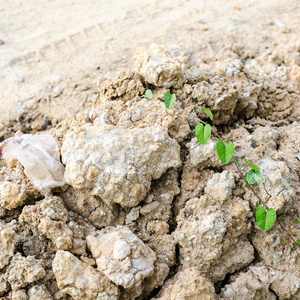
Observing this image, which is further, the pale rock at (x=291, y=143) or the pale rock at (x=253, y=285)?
the pale rock at (x=291, y=143)

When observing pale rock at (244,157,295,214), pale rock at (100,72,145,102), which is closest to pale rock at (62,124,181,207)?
pale rock at (100,72,145,102)

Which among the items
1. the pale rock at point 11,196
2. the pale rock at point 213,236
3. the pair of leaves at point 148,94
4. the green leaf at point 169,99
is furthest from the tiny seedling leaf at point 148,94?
the pale rock at point 11,196

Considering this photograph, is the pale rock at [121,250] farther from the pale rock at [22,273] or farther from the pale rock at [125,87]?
the pale rock at [125,87]

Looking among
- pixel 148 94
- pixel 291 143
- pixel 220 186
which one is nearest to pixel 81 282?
pixel 220 186

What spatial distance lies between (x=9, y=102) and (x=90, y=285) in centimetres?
249

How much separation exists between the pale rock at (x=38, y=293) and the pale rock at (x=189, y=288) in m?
0.60

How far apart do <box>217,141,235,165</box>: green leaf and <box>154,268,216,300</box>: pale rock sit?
659mm

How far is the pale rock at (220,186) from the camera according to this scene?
2.16m

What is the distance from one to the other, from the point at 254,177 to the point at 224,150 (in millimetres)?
259

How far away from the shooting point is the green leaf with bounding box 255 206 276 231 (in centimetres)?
202

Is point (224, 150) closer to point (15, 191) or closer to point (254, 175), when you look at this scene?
point (254, 175)

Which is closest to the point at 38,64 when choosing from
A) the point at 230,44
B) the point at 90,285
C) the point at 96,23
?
the point at 96,23

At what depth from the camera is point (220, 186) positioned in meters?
2.19

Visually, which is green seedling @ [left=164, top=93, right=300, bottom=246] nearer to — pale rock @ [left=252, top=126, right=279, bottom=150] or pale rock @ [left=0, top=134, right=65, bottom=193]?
pale rock @ [left=252, top=126, right=279, bottom=150]
